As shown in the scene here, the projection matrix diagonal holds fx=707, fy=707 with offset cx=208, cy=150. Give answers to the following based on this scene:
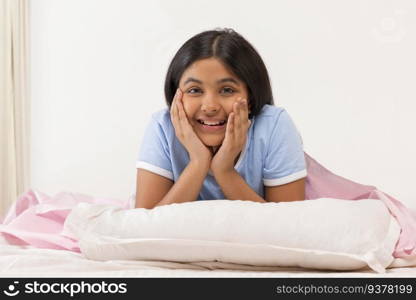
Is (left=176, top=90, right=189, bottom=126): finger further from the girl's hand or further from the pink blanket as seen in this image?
the pink blanket

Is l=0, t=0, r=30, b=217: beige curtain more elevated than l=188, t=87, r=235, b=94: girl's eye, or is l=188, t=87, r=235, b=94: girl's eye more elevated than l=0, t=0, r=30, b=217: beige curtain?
l=188, t=87, r=235, b=94: girl's eye

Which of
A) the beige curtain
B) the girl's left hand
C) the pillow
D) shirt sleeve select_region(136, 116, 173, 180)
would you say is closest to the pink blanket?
the pillow

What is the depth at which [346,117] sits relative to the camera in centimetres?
279

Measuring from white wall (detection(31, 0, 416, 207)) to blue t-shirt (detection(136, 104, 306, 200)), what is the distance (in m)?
1.10

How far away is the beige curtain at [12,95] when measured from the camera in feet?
9.28

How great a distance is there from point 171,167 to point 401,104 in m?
1.42

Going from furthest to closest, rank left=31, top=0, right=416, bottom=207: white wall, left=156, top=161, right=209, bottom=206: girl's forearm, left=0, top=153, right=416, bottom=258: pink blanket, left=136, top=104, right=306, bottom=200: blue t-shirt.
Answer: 1. left=31, top=0, right=416, bottom=207: white wall
2. left=136, top=104, right=306, bottom=200: blue t-shirt
3. left=156, top=161, right=209, bottom=206: girl's forearm
4. left=0, top=153, right=416, bottom=258: pink blanket

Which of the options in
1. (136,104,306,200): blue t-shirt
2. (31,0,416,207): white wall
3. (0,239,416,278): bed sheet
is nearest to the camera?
(0,239,416,278): bed sheet

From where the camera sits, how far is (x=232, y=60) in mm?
1632

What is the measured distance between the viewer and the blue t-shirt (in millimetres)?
1659

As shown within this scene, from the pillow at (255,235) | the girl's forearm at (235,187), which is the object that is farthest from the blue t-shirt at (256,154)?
the pillow at (255,235)

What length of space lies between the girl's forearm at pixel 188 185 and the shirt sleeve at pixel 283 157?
172mm

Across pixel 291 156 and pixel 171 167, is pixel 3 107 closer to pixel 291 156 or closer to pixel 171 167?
pixel 171 167

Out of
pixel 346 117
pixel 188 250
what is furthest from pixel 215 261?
pixel 346 117
